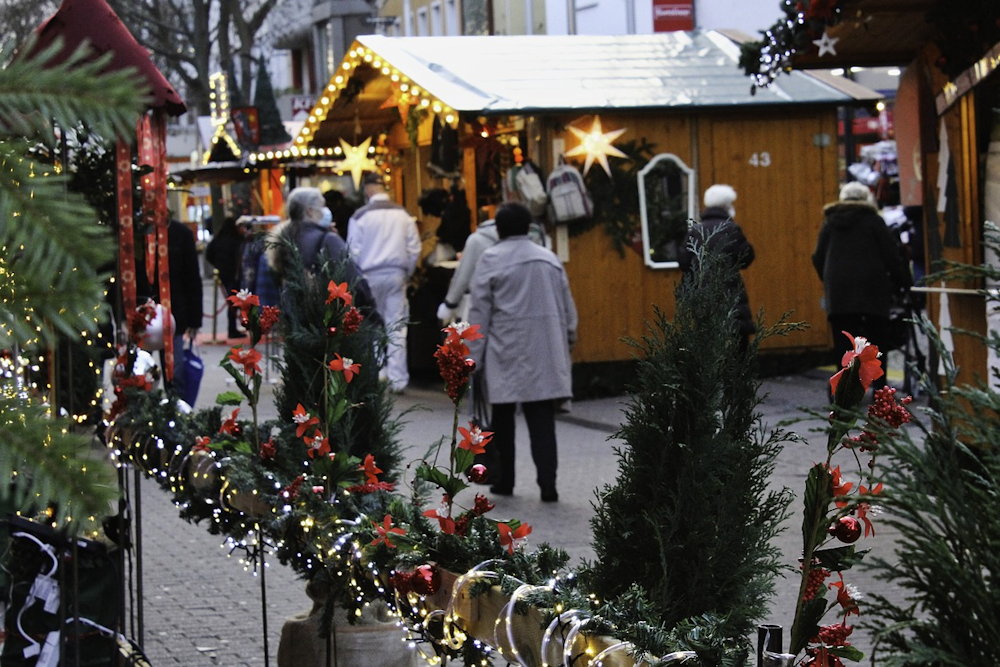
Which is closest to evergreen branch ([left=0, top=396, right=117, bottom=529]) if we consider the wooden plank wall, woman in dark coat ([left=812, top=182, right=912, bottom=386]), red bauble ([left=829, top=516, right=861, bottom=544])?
red bauble ([left=829, top=516, right=861, bottom=544])

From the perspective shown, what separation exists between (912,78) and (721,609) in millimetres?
7414

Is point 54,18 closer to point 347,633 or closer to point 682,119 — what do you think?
point 347,633

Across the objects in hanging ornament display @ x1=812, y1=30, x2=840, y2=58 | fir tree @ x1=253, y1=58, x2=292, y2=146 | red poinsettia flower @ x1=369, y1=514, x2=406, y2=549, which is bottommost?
red poinsettia flower @ x1=369, y1=514, x2=406, y2=549

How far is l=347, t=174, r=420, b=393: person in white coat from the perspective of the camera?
1462 centimetres

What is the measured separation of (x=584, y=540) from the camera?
8.06 metres

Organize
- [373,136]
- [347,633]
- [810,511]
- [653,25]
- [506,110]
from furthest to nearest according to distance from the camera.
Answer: [653,25], [373,136], [506,110], [347,633], [810,511]

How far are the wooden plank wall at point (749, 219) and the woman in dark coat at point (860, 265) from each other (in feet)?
7.56

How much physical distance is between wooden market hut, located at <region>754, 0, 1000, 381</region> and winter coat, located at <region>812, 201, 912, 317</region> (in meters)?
1.84

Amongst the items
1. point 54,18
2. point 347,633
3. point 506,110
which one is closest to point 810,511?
point 347,633

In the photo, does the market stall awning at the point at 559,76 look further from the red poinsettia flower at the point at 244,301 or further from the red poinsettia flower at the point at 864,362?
the red poinsettia flower at the point at 864,362

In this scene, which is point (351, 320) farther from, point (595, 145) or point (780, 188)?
point (780, 188)

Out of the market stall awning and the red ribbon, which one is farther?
the market stall awning

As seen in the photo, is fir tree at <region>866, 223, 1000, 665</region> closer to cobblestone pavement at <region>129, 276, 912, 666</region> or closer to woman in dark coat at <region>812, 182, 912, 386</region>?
cobblestone pavement at <region>129, 276, 912, 666</region>

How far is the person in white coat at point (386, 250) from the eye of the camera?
48.0 feet
